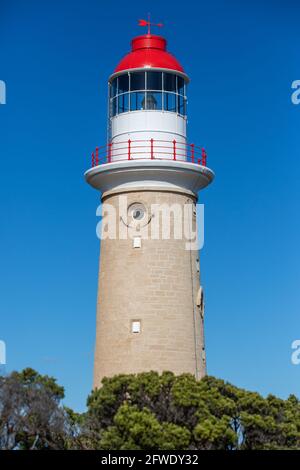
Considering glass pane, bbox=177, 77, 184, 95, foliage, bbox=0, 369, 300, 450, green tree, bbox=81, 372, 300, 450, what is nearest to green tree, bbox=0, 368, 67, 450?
foliage, bbox=0, 369, 300, 450

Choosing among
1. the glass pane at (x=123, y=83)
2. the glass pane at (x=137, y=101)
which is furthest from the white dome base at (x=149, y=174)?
the glass pane at (x=123, y=83)

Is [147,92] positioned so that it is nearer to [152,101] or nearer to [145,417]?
[152,101]

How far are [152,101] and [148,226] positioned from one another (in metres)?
4.50

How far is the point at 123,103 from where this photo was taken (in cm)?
4691

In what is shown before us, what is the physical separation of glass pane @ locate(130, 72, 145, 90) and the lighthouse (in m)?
0.03

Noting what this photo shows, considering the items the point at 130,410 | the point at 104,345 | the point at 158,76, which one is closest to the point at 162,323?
the point at 104,345

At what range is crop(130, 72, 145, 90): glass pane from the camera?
46812 mm

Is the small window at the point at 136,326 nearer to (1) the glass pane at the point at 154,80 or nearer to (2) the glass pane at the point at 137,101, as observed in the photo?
(2) the glass pane at the point at 137,101

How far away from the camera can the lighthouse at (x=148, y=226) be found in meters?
44.5

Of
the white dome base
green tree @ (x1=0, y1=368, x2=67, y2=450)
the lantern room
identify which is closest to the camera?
green tree @ (x1=0, y1=368, x2=67, y2=450)

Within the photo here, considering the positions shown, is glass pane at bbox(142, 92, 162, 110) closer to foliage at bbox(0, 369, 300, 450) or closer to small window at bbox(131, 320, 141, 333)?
small window at bbox(131, 320, 141, 333)

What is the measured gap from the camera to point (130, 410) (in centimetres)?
3969
